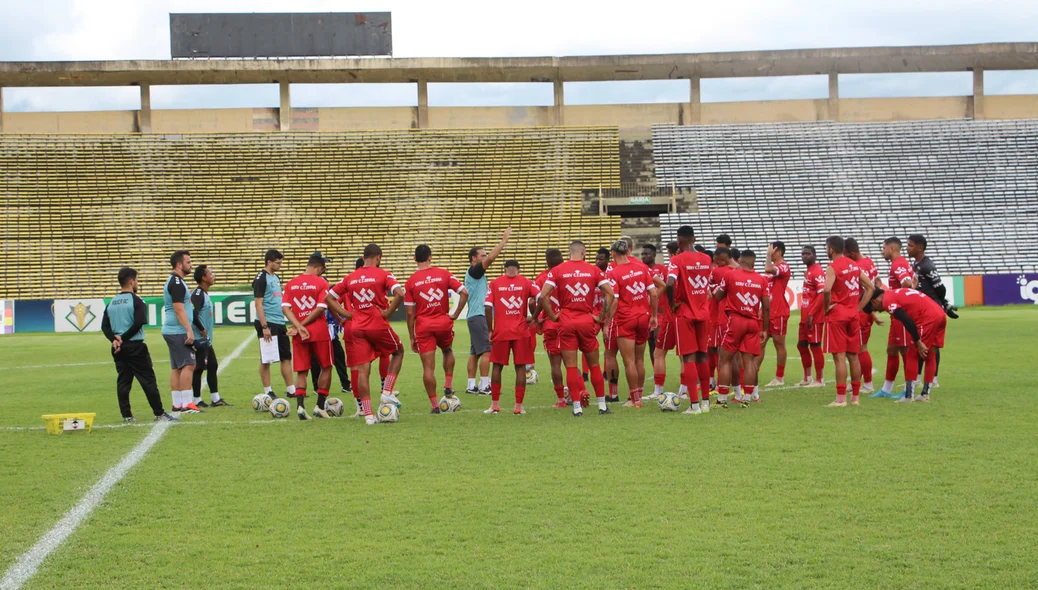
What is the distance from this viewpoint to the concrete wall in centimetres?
4991

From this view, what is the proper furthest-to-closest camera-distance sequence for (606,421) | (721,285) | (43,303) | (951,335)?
(43,303) → (951,335) → (721,285) → (606,421)

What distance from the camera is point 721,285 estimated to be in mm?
11812

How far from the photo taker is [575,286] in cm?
1133

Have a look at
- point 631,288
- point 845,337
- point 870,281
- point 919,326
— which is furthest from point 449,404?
point 919,326

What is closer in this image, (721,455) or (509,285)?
(721,455)

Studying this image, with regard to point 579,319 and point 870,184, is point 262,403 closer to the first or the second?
point 579,319

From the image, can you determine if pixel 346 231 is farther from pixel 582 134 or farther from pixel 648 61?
pixel 648 61

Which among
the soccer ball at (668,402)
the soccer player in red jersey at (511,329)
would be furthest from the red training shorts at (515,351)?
the soccer ball at (668,402)

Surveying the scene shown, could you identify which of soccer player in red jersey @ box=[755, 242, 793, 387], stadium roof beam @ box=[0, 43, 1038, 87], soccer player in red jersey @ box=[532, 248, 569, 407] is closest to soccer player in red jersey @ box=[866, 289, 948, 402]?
soccer player in red jersey @ box=[755, 242, 793, 387]

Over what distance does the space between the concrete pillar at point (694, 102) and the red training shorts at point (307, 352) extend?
41.8 metres

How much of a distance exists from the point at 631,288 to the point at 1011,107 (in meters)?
46.7

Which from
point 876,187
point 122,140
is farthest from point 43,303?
point 876,187

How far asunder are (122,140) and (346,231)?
13599mm

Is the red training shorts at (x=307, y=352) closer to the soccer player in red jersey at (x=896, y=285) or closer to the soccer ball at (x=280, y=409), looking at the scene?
the soccer ball at (x=280, y=409)
